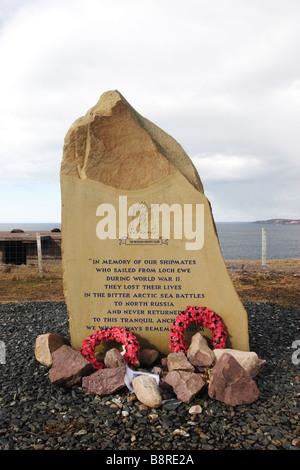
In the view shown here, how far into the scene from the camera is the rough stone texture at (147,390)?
3885mm

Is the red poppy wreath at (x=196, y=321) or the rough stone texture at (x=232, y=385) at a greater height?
the red poppy wreath at (x=196, y=321)

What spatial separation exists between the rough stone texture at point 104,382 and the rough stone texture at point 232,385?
1.03 metres

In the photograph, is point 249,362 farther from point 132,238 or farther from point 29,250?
point 29,250

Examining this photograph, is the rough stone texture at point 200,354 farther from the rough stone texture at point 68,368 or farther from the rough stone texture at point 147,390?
the rough stone texture at point 68,368

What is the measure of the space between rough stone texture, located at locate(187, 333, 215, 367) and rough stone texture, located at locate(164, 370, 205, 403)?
307mm

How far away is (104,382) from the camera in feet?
14.0

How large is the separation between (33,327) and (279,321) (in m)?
4.55

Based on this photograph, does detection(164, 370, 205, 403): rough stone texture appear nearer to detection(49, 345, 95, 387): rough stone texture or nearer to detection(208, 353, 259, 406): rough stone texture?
detection(208, 353, 259, 406): rough stone texture

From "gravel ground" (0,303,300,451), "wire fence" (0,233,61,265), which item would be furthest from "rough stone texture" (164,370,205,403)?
"wire fence" (0,233,61,265)

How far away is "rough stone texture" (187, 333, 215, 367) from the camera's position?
15.0 feet

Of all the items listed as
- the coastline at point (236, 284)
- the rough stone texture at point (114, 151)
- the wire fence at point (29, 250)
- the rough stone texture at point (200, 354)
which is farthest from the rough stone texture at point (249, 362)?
the wire fence at point (29, 250)

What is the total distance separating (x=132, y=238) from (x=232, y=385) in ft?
7.34
